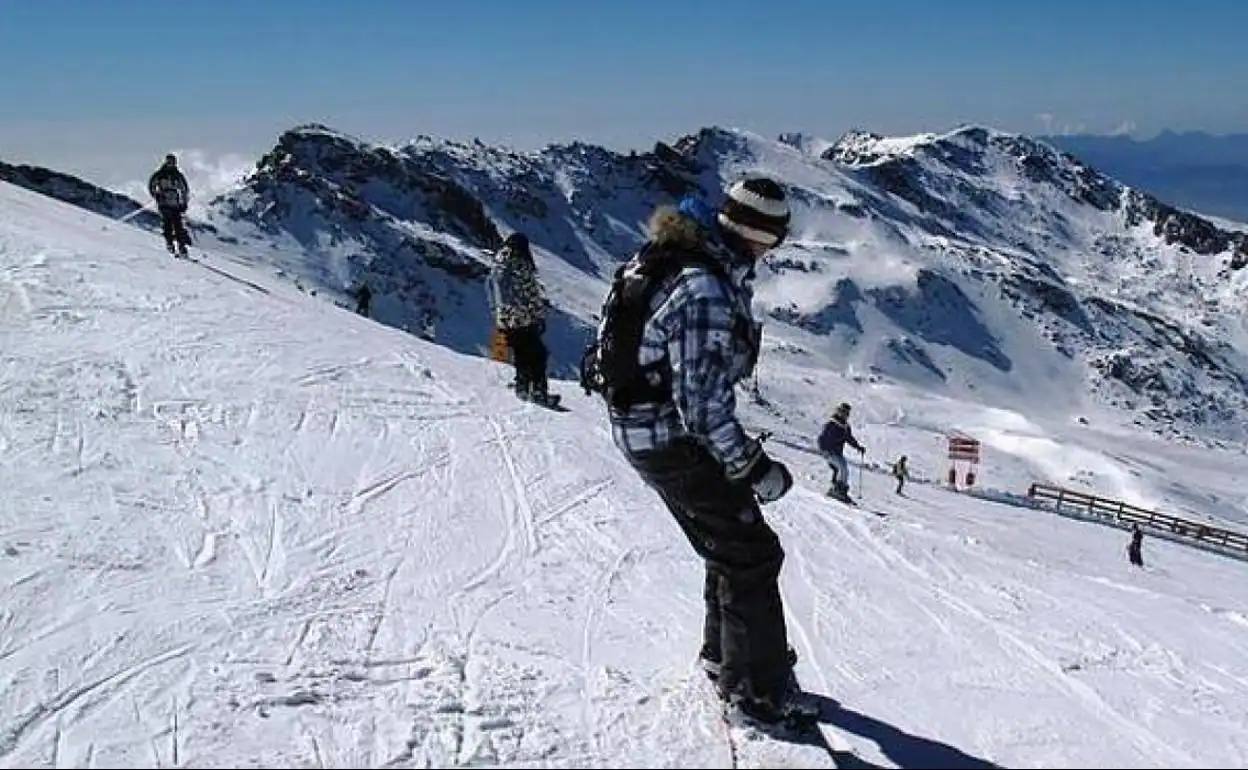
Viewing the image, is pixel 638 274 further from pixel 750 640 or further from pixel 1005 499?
pixel 1005 499

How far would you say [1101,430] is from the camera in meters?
106

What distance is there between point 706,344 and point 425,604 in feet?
9.97

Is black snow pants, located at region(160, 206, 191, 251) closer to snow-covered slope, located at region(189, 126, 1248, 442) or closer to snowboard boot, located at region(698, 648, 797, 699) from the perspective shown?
snowboard boot, located at region(698, 648, 797, 699)

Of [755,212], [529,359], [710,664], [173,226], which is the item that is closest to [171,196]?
[173,226]

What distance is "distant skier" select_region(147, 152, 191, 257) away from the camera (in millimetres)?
20438

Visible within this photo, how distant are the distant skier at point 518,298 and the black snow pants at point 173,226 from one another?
31.8ft

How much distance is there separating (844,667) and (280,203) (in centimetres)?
9825

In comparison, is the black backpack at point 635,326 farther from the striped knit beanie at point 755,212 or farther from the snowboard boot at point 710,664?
the snowboard boot at point 710,664

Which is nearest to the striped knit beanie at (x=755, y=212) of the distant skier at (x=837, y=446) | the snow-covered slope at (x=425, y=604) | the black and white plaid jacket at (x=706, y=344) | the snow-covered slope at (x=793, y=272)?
the black and white plaid jacket at (x=706, y=344)

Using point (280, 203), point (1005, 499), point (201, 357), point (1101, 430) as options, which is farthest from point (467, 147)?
point (201, 357)

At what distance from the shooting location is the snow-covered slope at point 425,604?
4.99 m


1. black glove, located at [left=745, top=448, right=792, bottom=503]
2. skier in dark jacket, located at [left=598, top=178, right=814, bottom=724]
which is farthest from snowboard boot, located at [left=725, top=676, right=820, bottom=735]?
black glove, located at [left=745, top=448, right=792, bottom=503]

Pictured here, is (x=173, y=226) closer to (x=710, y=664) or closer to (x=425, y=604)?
(x=425, y=604)

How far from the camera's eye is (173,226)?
21.4 m
